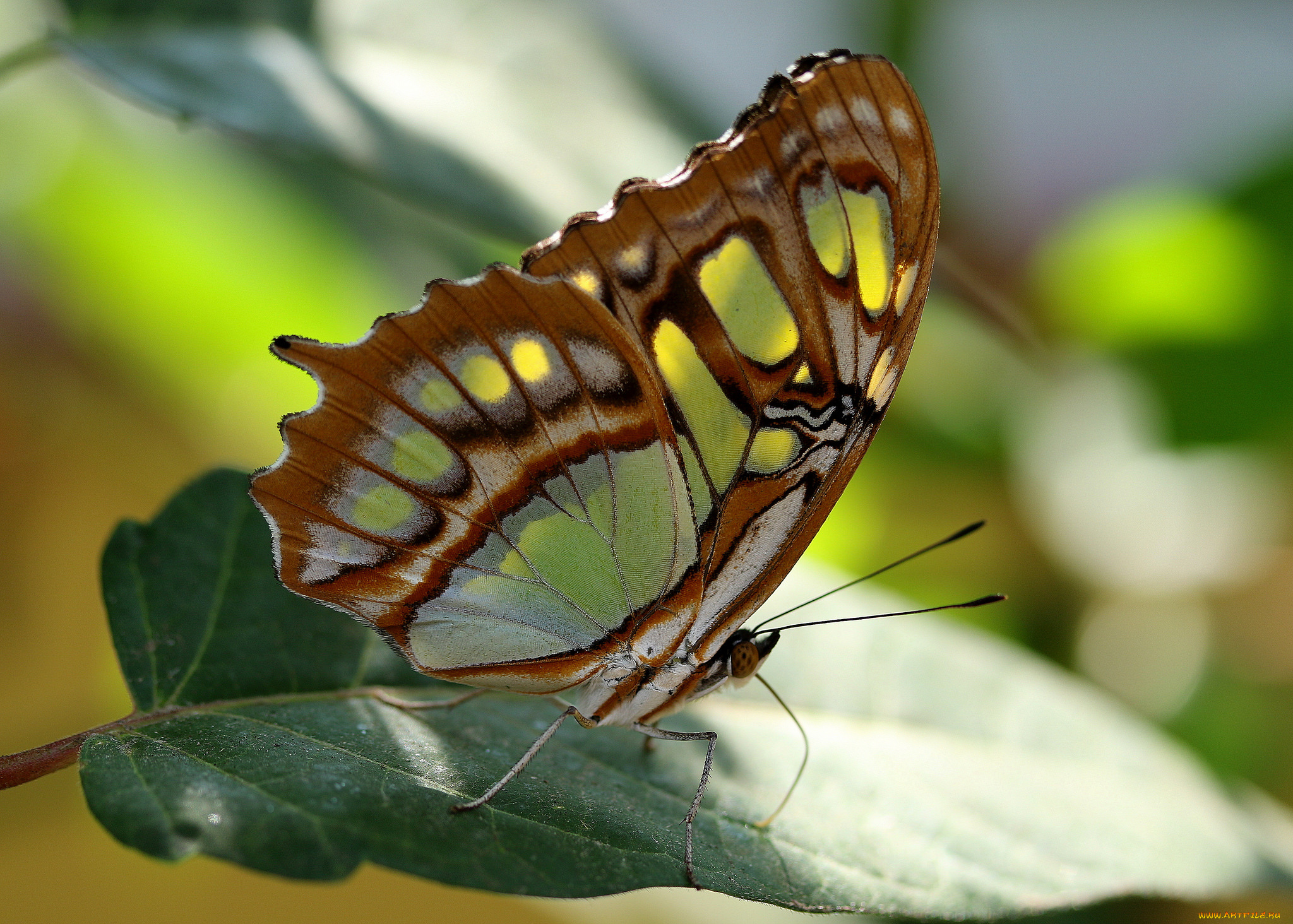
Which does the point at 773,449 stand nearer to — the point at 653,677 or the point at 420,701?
the point at 653,677

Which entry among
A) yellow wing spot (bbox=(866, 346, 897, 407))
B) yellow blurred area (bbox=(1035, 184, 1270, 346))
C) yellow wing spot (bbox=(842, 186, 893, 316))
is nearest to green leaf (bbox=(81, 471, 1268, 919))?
yellow wing spot (bbox=(866, 346, 897, 407))

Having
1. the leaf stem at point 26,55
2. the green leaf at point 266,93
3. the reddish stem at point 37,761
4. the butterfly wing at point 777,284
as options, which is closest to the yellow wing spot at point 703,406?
the butterfly wing at point 777,284

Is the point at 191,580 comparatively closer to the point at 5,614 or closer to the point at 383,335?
the point at 383,335

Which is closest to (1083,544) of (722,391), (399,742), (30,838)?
(722,391)

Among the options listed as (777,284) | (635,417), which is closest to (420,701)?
(635,417)

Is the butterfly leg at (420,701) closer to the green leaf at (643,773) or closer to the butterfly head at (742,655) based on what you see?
the green leaf at (643,773)
